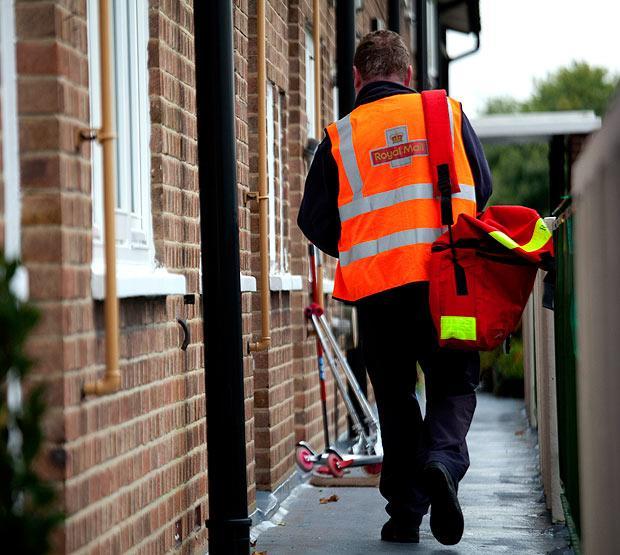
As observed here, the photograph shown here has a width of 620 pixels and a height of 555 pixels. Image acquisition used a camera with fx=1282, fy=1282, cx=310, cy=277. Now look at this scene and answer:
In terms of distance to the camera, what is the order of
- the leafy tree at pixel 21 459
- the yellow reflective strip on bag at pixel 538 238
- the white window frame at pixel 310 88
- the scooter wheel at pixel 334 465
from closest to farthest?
1. the leafy tree at pixel 21 459
2. the yellow reflective strip on bag at pixel 538 238
3. the scooter wheel at pixel 334 465
4. the white window frame at pixel 310 88

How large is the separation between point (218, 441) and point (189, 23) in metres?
→ 1.86

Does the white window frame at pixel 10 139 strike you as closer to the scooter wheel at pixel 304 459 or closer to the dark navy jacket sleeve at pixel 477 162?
the dark navy jacket sleeve at pixel 477 162

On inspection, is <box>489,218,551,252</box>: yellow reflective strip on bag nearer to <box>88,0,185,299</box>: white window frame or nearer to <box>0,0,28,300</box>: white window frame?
<box>88,0,185,299</box>: white window frame

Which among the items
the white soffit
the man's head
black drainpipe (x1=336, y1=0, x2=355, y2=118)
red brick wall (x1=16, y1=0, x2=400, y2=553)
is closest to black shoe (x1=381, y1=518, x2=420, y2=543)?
red brick wall (x1=16, y1=0, x2=400, y2=553)

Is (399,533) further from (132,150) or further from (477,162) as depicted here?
(132,150)

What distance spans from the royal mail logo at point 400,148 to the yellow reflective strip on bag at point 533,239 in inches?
19.5

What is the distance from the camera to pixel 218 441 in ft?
15.0

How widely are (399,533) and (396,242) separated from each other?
4.10 ft

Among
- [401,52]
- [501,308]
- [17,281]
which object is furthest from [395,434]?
[17,281]

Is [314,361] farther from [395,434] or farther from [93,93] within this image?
[93,93]

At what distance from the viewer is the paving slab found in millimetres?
5398

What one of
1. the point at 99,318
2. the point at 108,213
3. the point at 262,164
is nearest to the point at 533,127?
the point at 262,164

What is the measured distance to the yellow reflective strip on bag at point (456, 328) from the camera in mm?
4992

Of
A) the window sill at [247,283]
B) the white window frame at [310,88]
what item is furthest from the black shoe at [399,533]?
the white window frame at [310,88]
